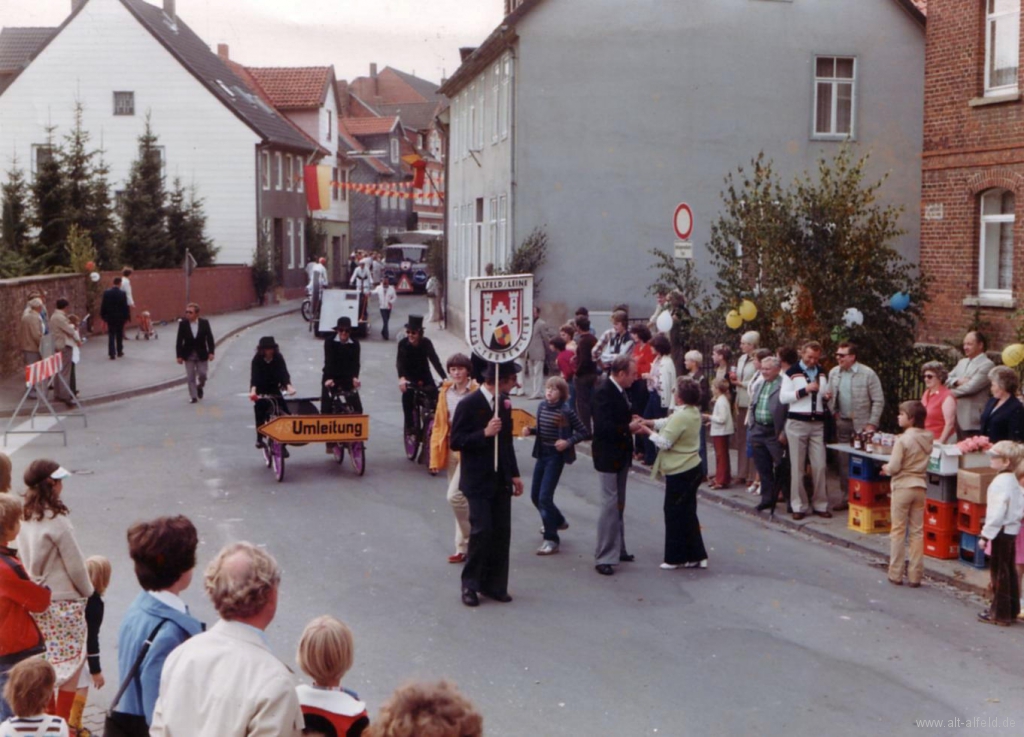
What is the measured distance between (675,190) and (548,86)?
3740 mm

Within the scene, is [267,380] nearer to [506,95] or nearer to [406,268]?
[506,95]

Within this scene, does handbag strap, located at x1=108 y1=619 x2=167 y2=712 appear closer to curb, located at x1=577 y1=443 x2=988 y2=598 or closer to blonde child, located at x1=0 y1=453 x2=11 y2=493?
blonde child, located at x1=0 y1=453 x2=11 y2=493

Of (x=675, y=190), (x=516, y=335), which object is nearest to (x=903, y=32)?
(x=675, y=190)

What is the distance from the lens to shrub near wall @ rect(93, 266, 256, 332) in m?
Result: 36.8

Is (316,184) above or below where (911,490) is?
above

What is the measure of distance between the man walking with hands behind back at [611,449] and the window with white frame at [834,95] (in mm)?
20320

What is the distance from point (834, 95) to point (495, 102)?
8.71 meters

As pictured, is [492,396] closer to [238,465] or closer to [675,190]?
[238,465]

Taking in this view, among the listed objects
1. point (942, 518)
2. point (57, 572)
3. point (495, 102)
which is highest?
point (495, 102)

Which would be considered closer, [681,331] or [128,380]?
[681,331]

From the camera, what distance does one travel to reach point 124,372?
2656 centimetres

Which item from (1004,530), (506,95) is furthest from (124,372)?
(1004,530)

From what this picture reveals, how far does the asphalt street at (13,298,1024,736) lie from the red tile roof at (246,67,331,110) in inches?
1984

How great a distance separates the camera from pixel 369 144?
91188 millimetres
